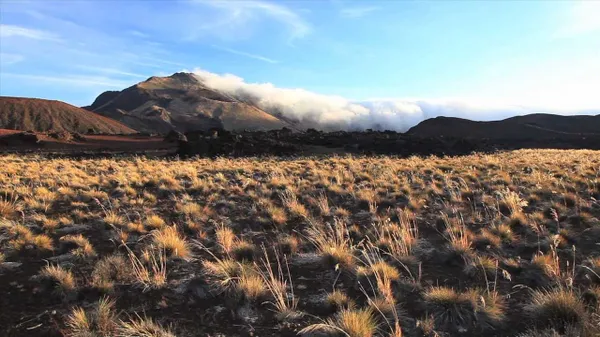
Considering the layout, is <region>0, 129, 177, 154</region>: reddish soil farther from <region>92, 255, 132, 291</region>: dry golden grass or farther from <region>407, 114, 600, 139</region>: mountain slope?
<region>407, 114, 600, 139</region>: mountain slope

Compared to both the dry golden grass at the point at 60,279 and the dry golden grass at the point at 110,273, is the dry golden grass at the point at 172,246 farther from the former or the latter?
the dry golden grass at the point at 60,279

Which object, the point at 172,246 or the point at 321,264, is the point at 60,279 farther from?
the point at 321,264

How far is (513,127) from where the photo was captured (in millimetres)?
106688

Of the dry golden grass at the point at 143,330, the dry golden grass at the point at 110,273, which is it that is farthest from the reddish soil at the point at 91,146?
the dry golden grass at the point at 143,330

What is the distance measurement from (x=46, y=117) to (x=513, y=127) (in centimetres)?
11501

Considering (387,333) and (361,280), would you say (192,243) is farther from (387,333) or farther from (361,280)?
(387,333)

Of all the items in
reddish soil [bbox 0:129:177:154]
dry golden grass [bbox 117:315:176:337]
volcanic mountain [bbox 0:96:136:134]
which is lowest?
dry golden grass [bbox 117:315:176:337]

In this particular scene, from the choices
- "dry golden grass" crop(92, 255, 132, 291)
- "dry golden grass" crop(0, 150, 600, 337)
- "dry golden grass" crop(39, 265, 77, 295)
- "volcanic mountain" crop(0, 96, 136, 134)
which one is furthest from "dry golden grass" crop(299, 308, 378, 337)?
"volcanic mountain" crop(0, 96, 136, 134)

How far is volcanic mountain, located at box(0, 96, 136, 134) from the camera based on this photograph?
88.6 meters

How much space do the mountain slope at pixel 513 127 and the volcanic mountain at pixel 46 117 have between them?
7943 centimetres

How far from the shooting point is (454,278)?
5.42m

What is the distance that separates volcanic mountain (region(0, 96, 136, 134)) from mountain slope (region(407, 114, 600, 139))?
7943 centimetres

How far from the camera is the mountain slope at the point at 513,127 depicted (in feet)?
336

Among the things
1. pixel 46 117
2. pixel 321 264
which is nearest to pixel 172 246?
pixel 321 264
